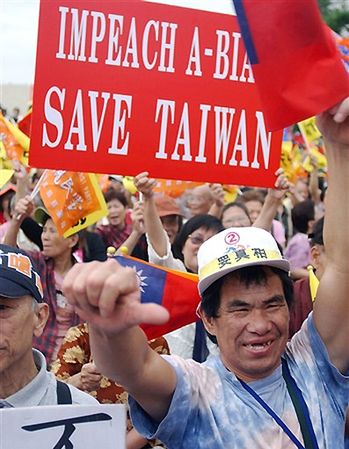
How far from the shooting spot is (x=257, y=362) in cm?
240

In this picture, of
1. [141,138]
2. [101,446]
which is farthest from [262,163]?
[101,446]

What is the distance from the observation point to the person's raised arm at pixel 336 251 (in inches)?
90.8

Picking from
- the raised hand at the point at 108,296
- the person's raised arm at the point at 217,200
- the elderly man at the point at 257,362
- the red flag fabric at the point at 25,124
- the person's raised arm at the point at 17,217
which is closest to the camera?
the raised hand at the point at 108,296

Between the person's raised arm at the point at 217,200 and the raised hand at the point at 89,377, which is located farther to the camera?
the person's raised arm at the point at 217,200

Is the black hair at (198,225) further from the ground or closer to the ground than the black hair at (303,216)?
closer to the ground

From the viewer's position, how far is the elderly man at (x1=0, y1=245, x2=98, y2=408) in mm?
2660

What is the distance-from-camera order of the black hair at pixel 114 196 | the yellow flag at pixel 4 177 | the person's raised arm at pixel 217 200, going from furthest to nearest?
the black hair at pixel 114 196, the person's raised arm at pixel 217 200, the yellow flag at pixel 4 177

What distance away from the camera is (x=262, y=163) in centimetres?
396

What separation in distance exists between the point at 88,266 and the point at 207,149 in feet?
6.69

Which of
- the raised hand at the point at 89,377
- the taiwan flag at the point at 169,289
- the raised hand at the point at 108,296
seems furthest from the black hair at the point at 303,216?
the raised hand at the point at 108,296

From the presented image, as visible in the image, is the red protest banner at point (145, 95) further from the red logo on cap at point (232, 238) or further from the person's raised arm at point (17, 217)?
the person's raised arm at point (17, 217)

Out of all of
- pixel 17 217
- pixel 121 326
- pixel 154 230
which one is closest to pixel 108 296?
pixel 121 326

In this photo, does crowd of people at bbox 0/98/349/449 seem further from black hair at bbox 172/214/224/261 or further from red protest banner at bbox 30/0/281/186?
black hair at bbox 172/214/224/261

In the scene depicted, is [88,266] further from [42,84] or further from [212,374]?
[42,84]
